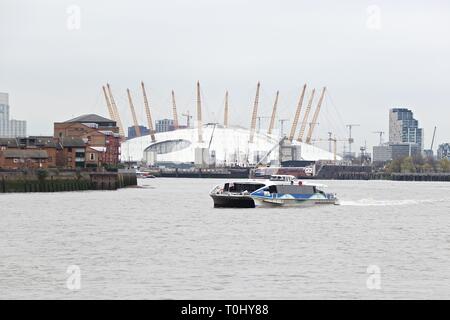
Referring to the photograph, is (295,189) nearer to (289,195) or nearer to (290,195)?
(290,195)

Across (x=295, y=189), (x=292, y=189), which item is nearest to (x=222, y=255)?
(x=292, y=189)

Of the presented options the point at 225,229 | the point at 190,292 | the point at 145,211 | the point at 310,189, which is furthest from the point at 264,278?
the point at 310,189

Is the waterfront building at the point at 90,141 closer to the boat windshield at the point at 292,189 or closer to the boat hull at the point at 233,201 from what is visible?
the boat windshield at the point at 292,189

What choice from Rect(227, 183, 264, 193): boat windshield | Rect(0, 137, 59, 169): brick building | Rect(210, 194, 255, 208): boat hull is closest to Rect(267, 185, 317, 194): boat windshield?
Rect(227, 183, 264, 193): boat windshield

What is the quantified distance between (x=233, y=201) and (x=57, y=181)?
42.7m

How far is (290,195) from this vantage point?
7962 centimetres

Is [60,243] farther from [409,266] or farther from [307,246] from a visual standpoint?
[409,266]

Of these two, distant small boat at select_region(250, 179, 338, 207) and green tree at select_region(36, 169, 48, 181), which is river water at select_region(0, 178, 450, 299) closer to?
distant small boat at select_region(250, 179, 338, 207)

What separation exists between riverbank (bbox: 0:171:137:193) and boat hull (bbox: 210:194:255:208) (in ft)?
126
